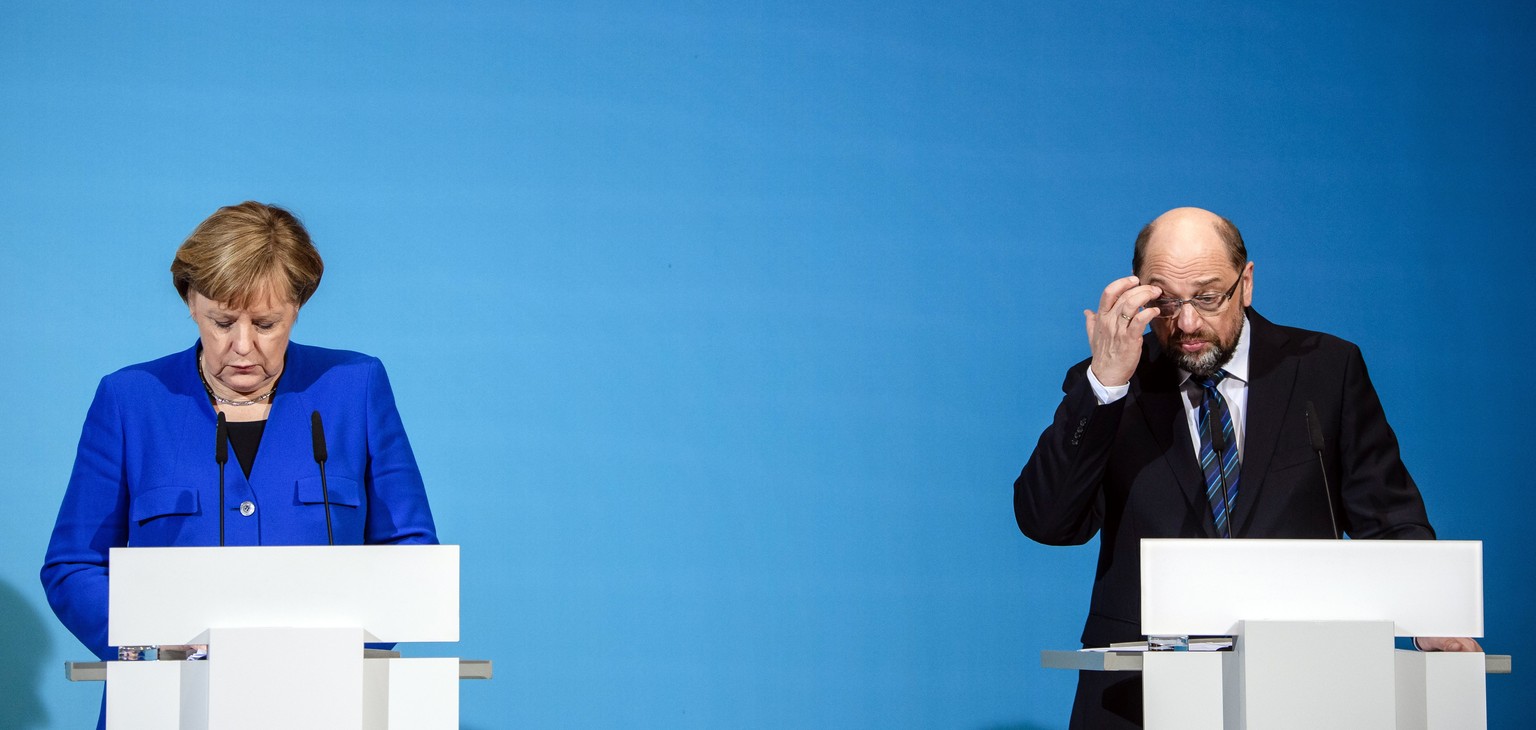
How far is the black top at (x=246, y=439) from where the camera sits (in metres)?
2.45

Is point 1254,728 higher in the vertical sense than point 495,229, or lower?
lower

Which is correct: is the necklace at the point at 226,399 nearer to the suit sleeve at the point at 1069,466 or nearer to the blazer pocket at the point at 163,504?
the blazer pocket at the point at 163,504

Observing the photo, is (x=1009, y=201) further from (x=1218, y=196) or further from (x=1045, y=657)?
(x=1045, y=657)

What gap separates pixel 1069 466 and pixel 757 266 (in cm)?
154

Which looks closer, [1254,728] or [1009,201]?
[1254,728]

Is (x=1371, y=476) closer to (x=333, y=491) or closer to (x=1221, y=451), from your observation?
(x=1221, y=451)

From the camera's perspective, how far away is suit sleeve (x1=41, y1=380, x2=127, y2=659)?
2.25 m

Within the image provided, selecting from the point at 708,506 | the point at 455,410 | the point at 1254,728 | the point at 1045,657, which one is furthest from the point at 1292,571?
the point at 455,410

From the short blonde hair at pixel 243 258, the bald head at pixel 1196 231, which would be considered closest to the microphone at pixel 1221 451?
the bald head at pixel 1196 231

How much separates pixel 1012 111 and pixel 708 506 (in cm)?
136

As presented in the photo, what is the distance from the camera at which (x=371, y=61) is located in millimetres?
3744

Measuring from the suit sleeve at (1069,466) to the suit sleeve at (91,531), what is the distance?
4.98ft

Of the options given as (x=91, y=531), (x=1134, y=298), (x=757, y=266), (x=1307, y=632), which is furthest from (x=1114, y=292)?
(x=91, y=531)

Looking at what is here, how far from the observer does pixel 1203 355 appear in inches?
104
